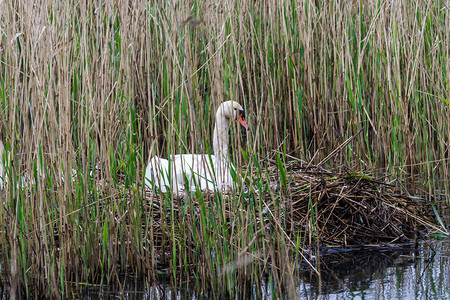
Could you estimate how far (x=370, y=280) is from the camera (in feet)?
9.64

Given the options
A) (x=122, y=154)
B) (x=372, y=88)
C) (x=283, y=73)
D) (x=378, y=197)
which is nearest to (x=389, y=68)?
(x=372, y=88)

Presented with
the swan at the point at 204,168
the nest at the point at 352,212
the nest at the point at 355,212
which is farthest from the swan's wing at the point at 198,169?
the nest at the point at 355,212

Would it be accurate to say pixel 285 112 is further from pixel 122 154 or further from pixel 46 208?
pixel 46 208

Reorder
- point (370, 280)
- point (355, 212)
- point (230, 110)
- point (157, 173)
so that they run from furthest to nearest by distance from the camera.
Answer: point (355, 212)
point (230, 110)
point (370, 280)
point (157, 173)

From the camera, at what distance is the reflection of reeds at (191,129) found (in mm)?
2654

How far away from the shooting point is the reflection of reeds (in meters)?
2.65

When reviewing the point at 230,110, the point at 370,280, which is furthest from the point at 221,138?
the point at 370,280

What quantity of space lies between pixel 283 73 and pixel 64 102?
2.27 meters

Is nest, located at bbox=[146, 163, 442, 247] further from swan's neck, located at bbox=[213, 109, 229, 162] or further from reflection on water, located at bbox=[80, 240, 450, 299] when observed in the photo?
swan's neck, located at bbox=[213, 109, 229, 162]

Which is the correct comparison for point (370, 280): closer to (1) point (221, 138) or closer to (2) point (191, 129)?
(1) point (221, 138)

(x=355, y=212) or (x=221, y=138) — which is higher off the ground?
(x=221, y=138)

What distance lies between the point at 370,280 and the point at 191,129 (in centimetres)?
110

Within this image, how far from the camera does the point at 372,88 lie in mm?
4676

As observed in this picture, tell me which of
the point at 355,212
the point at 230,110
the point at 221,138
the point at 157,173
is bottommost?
the point at 355,212
